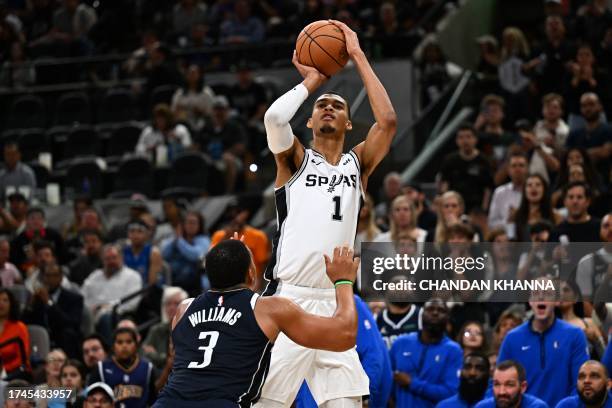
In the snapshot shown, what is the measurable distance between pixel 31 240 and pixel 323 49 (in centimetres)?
862

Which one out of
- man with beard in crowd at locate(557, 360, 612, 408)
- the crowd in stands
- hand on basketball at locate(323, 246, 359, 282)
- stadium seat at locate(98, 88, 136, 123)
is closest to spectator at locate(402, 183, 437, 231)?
the crowd in stands

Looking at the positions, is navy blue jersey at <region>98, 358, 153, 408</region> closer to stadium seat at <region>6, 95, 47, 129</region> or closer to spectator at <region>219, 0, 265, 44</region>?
stadium seat at <region>6, 95, 47, 129</region>

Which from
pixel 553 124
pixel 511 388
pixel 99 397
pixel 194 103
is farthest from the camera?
pixel 194 103

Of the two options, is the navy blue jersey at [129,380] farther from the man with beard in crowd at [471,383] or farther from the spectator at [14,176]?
the spectator at [14,176]

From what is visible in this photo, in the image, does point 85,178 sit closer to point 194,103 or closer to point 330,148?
point 194,103

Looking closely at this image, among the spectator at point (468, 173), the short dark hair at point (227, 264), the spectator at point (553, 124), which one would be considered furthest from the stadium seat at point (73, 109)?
the short dark hair at point (227, 264)

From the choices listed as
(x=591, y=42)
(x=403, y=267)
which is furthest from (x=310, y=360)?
(x=591, y=42)

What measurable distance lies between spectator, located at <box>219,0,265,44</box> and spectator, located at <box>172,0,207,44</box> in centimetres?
100

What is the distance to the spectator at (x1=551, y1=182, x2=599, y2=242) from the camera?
12.6 m

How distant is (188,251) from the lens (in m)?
15.6

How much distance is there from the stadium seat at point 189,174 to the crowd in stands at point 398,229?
0.78 ft

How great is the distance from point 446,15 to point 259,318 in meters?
13.8

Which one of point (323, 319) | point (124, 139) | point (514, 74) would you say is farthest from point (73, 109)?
point (323, 319)

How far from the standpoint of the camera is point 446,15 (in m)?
20.6
